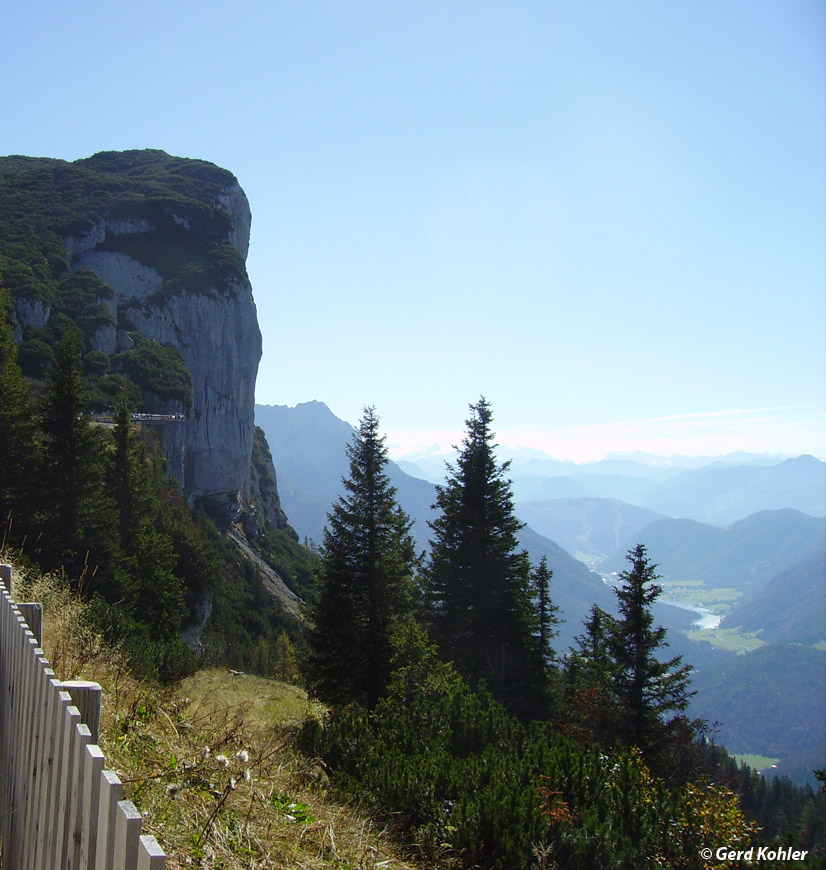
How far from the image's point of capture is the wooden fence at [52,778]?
5.97ft

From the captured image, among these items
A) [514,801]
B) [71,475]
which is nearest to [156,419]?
[71,475]

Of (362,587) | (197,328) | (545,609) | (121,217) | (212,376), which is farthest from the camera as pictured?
(121,217)

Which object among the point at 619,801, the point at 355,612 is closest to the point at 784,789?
the point at 355,612

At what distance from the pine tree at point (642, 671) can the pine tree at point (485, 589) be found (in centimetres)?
287

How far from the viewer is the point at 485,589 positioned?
18.9 m

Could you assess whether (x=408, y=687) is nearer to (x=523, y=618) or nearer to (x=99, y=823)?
(x=99, y=823)

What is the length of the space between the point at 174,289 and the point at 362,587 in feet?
230

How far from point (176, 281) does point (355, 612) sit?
71.4 meters

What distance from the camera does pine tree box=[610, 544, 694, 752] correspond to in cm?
1659

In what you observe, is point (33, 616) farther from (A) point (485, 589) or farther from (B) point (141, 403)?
(B) point (141, 403)

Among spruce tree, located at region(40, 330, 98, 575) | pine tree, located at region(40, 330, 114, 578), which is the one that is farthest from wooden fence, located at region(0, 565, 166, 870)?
spruce tree, located at region(40, 330, 98, 575)

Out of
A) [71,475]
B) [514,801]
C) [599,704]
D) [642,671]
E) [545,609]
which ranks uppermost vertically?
[71,475]

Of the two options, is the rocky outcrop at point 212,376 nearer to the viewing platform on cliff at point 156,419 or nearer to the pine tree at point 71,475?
the viewing platform on cliff at point 156,419

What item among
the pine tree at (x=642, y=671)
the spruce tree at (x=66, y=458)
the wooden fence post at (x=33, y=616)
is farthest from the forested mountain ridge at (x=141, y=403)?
the pine tree at (x=642, y=671)
